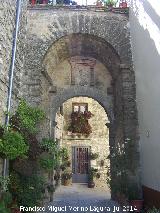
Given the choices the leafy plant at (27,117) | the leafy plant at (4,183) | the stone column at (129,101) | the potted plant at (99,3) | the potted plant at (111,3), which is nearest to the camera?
the leafy plant at (4,183)

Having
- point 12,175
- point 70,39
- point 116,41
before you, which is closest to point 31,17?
point 70,39

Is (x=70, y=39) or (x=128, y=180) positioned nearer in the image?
(x=128, y=180)

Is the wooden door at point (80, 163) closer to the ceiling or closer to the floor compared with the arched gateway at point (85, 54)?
closer to the floor

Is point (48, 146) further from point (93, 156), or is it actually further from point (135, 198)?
point (93, 156)

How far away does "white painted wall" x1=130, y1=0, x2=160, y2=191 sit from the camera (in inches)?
274

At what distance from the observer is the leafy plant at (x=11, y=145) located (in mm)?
6316

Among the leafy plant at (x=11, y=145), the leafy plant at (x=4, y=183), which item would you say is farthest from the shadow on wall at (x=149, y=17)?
the leafy plant at (x=4, y=183)

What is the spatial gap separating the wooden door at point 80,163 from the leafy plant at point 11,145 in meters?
10.7

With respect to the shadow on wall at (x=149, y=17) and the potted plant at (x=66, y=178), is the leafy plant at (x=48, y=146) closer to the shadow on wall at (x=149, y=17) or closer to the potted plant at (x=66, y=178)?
the shadow on wall at (x=149, y=17)

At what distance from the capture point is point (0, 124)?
6.84m

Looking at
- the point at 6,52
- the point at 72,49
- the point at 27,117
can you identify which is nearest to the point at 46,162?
the point at 27,117

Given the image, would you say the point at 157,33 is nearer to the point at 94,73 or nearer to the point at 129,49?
the point at 129,49

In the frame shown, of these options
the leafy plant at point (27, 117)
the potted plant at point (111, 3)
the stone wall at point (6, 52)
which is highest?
the potted plant at point (111, 3)

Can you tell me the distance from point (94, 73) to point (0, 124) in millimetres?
4772
